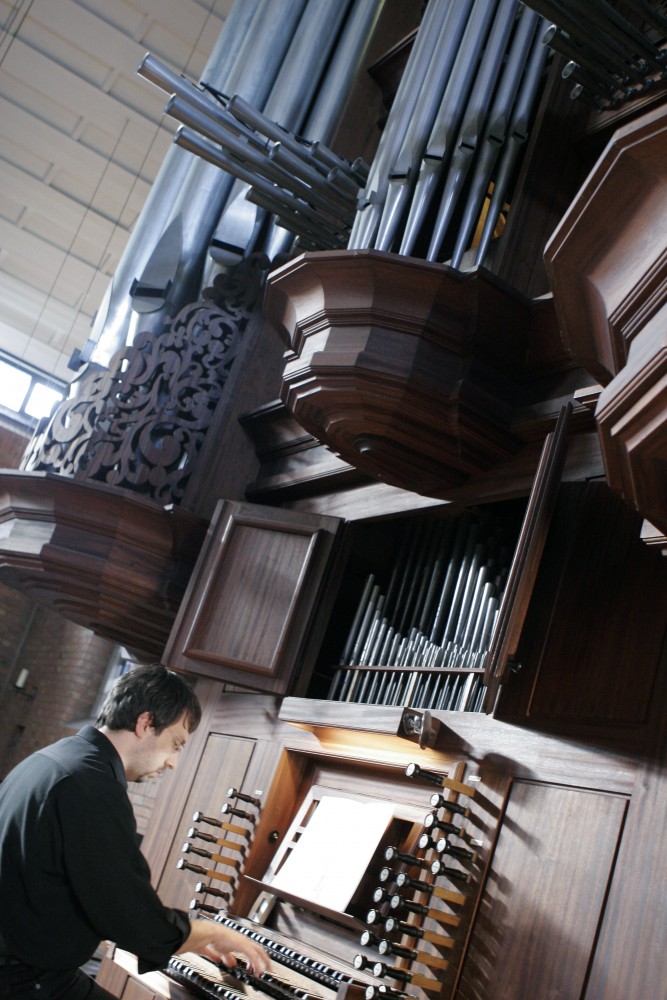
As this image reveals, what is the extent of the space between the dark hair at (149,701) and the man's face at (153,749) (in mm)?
22

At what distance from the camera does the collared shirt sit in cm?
274

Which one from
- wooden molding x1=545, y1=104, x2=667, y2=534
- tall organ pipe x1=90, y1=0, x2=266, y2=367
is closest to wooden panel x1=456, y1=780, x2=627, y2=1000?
wooden molding x1=545, y1=104, x2=667, y2=534

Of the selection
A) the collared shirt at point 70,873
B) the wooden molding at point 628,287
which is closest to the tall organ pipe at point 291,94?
the wooden molding at point 628,287

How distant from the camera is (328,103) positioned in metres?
6.68

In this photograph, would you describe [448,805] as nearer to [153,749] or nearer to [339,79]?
[153,749]

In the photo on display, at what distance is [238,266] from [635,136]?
13.6ft

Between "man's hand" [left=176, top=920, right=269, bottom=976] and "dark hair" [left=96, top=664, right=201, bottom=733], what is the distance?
0.57 meters

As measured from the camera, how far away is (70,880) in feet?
9.16

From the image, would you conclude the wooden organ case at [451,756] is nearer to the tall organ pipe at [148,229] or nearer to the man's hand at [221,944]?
the man's hand at [221,944]

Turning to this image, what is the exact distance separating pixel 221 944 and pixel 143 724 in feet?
2.23

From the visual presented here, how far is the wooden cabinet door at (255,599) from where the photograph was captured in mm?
4816

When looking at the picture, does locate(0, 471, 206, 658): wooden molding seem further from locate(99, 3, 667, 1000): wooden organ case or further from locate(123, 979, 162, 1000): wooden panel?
locate(123, 979, 162, 1000): wooden panel

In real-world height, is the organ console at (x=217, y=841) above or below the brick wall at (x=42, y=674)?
below

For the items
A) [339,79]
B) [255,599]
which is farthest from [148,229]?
[255,599]
